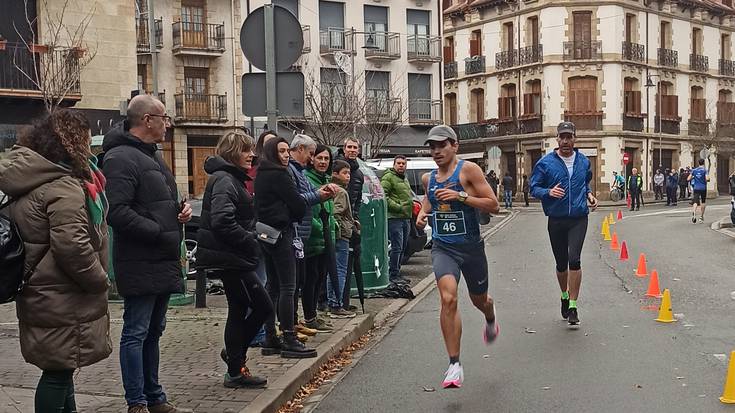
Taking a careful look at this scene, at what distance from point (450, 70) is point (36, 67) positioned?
4095 cm

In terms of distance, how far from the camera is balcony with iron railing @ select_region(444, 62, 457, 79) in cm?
5869

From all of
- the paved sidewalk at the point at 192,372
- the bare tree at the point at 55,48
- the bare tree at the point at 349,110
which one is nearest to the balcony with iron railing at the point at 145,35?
the bare tree at the point at 349,110

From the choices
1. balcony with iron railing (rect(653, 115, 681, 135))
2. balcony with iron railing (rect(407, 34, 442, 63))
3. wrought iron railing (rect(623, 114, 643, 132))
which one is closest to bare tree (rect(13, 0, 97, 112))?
balcony with iron railing (rect(407, 34, 442, 63))

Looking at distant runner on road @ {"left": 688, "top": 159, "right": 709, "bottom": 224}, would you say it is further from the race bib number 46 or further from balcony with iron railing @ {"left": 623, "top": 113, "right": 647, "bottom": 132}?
balcony with iron railing @ {"left": 623, "top": 113, "right": 647, "bottom": 132}

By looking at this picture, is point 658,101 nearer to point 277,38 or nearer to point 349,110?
point 349,110

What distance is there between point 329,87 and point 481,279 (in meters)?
32.0

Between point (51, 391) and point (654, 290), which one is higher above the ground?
point (51, 391)

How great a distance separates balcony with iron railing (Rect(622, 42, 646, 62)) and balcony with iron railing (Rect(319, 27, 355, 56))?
18.0 meters

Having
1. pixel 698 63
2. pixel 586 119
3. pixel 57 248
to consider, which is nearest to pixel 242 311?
pixel 57 248

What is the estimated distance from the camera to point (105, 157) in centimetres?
523

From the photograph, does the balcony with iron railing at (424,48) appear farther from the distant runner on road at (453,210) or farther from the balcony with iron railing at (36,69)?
the distant runner on road at (453,210)

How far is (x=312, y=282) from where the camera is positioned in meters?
8.47

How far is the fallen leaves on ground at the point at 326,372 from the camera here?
6.30 m

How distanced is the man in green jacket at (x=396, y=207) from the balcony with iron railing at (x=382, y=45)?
31.0 metres
